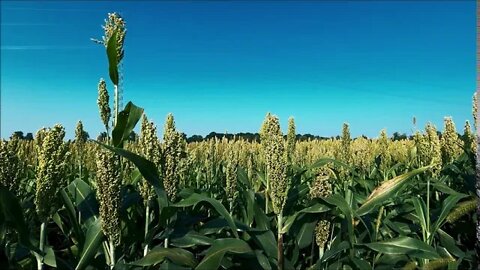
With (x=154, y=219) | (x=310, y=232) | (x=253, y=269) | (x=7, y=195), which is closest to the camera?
(x=7, y=195)

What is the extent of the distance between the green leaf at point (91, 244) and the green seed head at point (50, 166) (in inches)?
17.1

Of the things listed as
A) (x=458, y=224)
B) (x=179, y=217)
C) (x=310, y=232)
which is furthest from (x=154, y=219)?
(x=458, y=224)

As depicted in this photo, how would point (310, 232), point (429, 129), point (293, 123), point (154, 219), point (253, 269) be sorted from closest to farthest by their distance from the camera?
point (253, 269), point (154, 219), point (310, 232), point (429, 129), point (293, 123)

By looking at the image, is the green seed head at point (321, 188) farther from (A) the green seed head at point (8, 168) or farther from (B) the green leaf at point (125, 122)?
(A) the green seed head at point (8, 168)

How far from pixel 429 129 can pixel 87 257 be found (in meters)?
3.17

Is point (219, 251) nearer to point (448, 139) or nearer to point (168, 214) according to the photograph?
point (168, 214)

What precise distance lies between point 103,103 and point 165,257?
97 centimetres

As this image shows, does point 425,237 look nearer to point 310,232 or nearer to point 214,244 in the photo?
point 310,232

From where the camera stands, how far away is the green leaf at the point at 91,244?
2445 mm

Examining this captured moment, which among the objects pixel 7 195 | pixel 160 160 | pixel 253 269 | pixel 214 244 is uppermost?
pixel 160 160

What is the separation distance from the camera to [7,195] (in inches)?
78.0

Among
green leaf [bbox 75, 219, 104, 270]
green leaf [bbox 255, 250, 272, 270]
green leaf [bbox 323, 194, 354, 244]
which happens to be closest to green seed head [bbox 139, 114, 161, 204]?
green leaf [bbox 75, 219, 104, 270]

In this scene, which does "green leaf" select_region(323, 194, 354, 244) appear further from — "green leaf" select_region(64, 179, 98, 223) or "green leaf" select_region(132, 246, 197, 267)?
"green leaf" select_region(64, 179, 98, 223)

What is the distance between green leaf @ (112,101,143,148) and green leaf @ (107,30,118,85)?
0.17m
